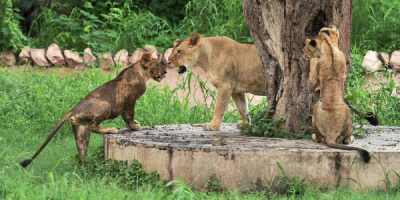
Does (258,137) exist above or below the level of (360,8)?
below

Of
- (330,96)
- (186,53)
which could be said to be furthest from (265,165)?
(186,53)

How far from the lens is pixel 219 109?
7.53 metres

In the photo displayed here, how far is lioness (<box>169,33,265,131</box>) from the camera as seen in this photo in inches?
300

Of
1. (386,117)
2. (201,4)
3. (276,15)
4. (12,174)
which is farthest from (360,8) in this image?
(12,174)

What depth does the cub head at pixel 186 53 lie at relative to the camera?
7719mm

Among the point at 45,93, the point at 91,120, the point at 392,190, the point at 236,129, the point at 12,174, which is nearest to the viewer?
the point at 392,190

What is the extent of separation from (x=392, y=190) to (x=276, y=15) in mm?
2085

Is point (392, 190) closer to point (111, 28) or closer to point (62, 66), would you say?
point (62, 66)

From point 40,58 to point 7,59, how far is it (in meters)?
0.82

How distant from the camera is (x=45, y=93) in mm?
9844

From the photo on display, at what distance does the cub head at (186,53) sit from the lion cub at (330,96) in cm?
200

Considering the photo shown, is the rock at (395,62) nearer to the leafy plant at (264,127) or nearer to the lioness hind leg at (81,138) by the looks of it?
the leafy plant at (264,127)

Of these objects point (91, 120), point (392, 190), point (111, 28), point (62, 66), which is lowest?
point (392, 190)

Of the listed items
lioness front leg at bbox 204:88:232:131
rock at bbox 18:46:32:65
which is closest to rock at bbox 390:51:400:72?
lioness front leg at bbox 204:88:232:131
